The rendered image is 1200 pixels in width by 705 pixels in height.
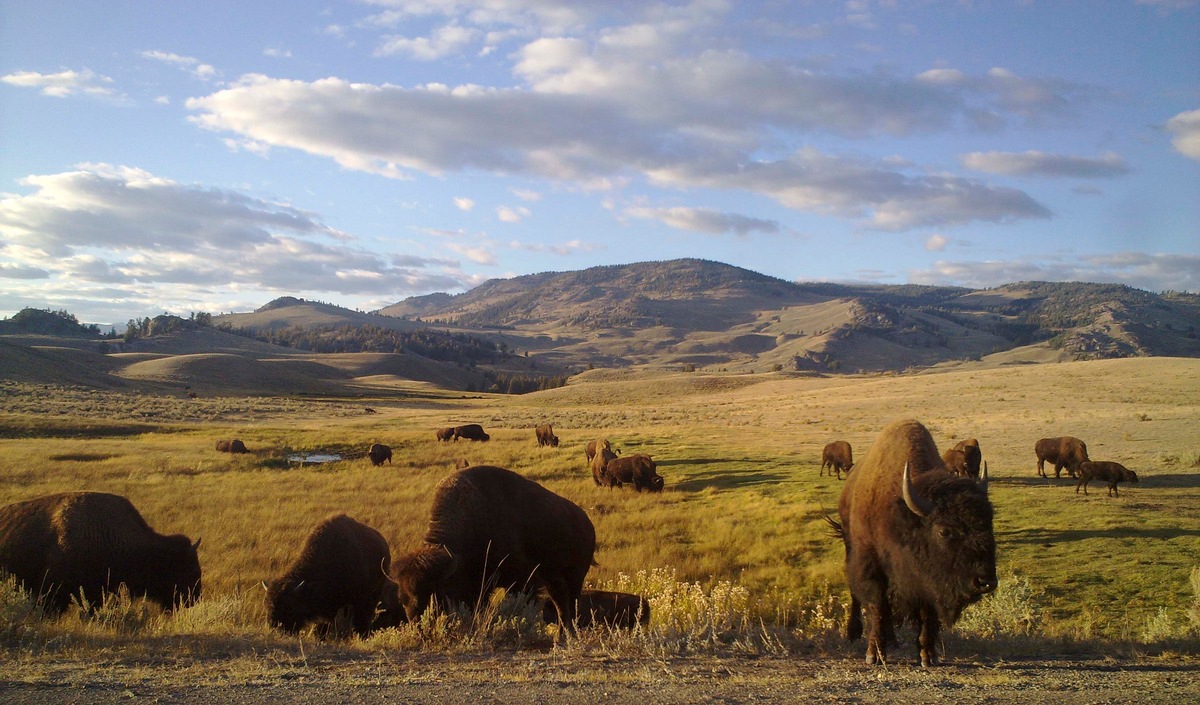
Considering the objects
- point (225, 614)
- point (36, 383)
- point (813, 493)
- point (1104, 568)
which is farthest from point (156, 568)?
point (36, 383)

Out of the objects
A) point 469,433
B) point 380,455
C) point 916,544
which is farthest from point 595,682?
point 469,433

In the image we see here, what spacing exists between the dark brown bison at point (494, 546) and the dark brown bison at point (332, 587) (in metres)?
0.88

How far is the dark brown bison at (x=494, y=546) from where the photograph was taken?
6672 mm

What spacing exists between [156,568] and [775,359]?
169 m

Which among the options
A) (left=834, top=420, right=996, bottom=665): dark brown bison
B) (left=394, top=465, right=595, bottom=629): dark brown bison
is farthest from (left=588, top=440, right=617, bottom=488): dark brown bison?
(left=834, top=420, right=996, bottom=665): dark brown bison

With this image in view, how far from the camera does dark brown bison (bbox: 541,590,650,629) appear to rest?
7.91 m

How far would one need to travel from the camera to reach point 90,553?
7652 millimetres

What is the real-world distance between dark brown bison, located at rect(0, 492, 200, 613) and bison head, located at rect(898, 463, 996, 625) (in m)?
7.66

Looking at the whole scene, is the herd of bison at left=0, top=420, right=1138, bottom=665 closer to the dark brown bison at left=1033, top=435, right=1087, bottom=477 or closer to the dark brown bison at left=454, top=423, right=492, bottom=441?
the dark brown bison at left=1033, top=435, right=1087, bottom=477

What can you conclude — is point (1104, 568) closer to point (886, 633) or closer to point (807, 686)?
point (886, 633)

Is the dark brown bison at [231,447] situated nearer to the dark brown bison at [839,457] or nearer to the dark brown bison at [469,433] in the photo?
the dark brown bison at [469,433]

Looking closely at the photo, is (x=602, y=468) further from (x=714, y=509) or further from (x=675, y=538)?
(x=675, y=538)

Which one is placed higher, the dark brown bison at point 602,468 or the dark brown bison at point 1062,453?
the dark brown bison at point 1062,453

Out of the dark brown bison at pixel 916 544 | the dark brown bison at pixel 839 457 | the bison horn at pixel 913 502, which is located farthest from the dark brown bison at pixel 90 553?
the dark brown bison at pixel 839 457
